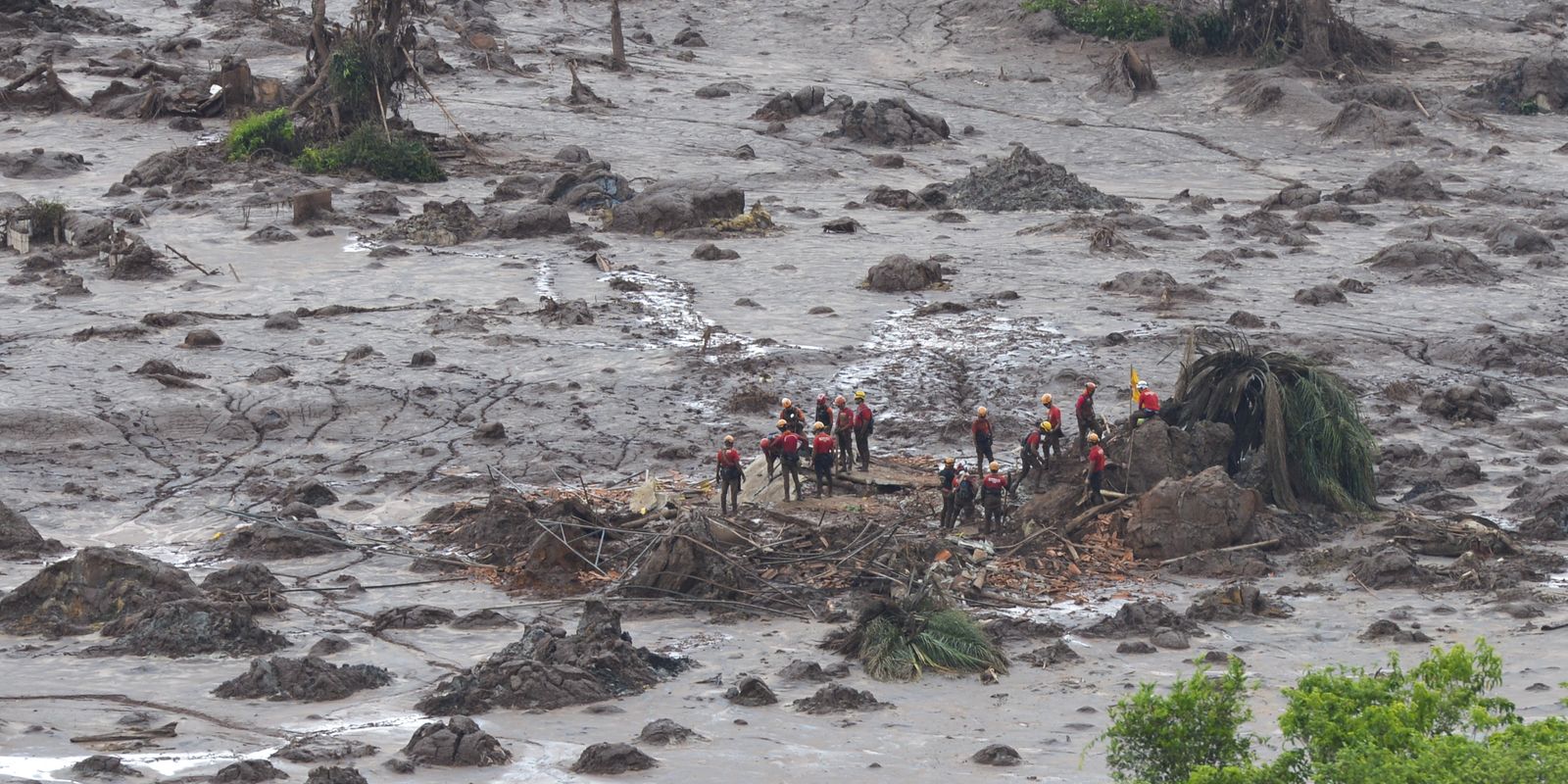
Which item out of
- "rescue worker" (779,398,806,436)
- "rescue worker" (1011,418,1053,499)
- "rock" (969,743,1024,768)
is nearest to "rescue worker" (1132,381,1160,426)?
"rescue worker" (1011,418,1053,499)

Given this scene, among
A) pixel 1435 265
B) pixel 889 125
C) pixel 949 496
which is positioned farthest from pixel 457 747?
pixel 889 125

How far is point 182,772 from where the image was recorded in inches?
424

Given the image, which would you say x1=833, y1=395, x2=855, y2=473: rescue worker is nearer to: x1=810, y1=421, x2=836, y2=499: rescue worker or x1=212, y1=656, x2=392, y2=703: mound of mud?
x1=810, y1=421, x2=836, y2=499: rescue worker

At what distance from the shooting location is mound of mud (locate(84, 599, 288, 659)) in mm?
13445

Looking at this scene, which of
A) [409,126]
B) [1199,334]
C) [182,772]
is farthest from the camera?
[409,126]

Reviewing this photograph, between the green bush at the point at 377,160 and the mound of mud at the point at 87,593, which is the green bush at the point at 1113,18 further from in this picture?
the mound of mud at the point at 87,593

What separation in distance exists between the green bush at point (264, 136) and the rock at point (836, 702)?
911 inches

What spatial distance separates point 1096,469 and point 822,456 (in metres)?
2.38

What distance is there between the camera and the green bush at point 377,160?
32312 mm

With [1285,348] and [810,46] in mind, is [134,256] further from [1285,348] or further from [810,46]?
[810,46]

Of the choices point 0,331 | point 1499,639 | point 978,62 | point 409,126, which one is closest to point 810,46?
point 978,62

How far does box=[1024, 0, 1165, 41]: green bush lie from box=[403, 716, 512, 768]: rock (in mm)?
36842

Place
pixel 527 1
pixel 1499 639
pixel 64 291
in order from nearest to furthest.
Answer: pixel 1499 639, pixel 64 291, pixel 527 1

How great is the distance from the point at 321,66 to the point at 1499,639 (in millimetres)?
26464
